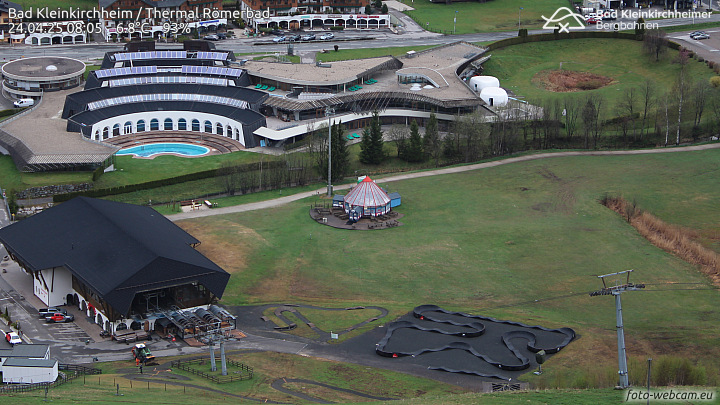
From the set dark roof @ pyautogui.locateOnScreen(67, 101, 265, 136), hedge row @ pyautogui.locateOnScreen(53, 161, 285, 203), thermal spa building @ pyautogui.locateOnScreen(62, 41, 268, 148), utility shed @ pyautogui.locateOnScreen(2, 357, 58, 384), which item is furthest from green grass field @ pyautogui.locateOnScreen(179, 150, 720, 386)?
thermal spa building @ pyautogui.locateOnScreen(62, 41, 268, 148)

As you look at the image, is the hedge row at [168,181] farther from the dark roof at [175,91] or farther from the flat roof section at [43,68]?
the flat roof section at [43,68]

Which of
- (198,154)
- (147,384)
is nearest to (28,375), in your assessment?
(147,384)

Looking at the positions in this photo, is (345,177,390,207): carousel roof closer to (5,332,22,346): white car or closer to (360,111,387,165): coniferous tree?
(360,111,387,165): coniferous tree

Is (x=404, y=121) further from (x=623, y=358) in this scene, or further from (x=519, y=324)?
(x=623, y=358)

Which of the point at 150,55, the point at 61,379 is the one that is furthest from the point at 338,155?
the point at 61,379

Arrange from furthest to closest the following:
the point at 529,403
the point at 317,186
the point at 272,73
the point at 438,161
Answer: the point at 272,73 < the point at 438,161 < the point at 317,186 < the point at 529,403
